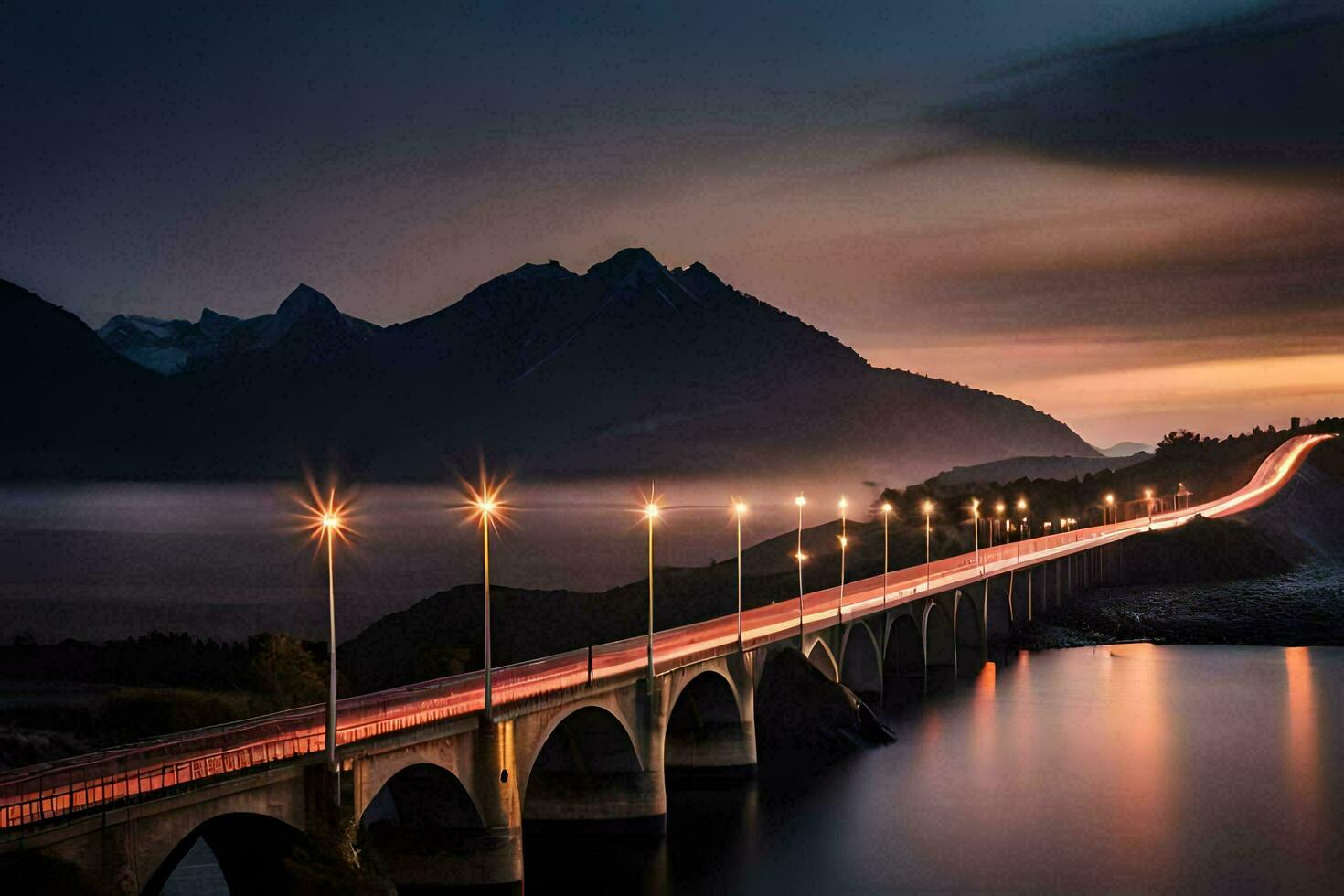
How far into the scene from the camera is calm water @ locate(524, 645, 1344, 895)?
55281 mm

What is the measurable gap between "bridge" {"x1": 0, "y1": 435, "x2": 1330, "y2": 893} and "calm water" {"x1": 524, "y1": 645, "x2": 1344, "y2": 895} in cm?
256

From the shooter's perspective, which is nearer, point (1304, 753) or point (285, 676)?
point (285, 676)

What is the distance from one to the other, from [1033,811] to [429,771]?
32.2 metres

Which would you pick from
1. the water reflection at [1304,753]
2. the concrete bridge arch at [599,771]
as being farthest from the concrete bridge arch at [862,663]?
the concrete bridge arch at [599,771]

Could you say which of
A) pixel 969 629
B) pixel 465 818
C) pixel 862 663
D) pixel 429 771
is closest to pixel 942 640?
pixel 969 629

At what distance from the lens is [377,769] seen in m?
39.6

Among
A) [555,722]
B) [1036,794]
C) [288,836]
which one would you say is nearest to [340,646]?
[1036,794]

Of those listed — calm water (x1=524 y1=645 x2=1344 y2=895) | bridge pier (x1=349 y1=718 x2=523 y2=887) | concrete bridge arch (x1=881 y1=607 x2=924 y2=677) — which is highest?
concrete bridge arch (x1=881 y1=607 x2=924 y2=677)

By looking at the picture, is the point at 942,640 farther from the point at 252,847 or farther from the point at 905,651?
the point at 252,847

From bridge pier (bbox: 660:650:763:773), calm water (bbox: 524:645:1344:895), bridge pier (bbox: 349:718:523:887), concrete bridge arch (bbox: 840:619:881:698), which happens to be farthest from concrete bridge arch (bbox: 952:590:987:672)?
bridge pier (bbox: 349:718:523:887)

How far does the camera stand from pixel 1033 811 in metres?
66.7

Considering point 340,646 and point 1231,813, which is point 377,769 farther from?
point 340,646

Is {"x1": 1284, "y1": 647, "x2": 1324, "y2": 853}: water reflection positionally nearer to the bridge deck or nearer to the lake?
the lake

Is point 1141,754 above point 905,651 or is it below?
below
